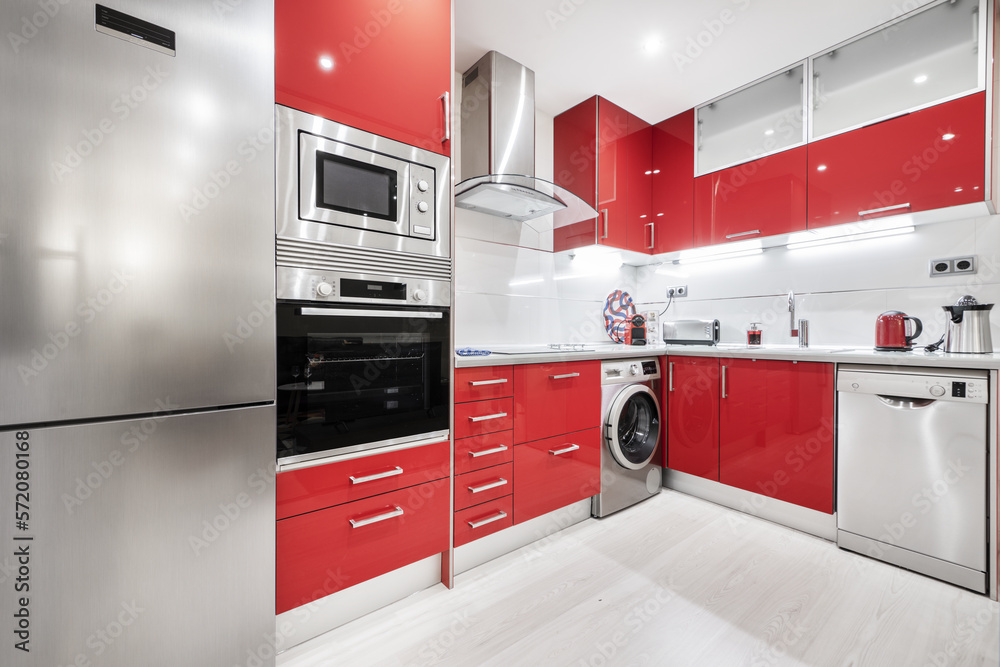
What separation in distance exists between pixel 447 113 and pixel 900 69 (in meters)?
2.36

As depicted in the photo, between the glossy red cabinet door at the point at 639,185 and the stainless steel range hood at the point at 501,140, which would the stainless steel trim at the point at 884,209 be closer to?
the glossy red cabinet door at the point at 639,185

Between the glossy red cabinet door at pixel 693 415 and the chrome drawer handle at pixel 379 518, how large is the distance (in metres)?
1.81

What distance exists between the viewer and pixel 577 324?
9.63 ft

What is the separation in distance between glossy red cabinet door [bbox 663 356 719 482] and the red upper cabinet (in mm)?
1875

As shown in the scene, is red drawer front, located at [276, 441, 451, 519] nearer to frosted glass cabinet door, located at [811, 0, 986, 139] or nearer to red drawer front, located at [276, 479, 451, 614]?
red drawer front, located at [276, 479, 451, 614]

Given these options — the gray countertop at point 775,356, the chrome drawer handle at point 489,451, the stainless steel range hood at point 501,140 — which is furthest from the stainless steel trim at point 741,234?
the chrome drawer handle at point 489,451

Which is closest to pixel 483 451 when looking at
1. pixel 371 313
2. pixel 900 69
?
pixel 371 313

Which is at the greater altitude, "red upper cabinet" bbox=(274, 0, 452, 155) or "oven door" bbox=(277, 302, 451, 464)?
"red upper cabinet" bbox=(274, 0, 452, 155)

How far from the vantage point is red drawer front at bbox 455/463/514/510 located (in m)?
1.66

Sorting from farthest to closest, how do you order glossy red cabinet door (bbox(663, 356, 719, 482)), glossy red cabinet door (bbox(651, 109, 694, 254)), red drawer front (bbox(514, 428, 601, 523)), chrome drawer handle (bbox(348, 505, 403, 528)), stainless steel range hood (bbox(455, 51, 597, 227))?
glossy red cabinet door (bbox(651, 109, 694, 254)), glossy red cabinet door (bbox(663, 356, 719, 482)), stainless steel range hood (bbox(455, 51, 597, 227)), red drawer front (bbox(514, 428, 601, 523)), chrome drawer handle (bbox(348, 505, 403, 528))

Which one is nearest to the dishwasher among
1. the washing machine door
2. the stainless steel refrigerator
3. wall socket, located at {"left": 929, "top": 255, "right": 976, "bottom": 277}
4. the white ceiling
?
wall socket, located at {"left": 929, "top": 255, "right": 976, "bottom": 277}

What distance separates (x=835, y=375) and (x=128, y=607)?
2.72m

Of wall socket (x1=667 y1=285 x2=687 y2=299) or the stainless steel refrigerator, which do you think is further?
wall socket (x1=667 y1=285 x2=687 y2=299)

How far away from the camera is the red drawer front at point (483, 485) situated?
166 cm
